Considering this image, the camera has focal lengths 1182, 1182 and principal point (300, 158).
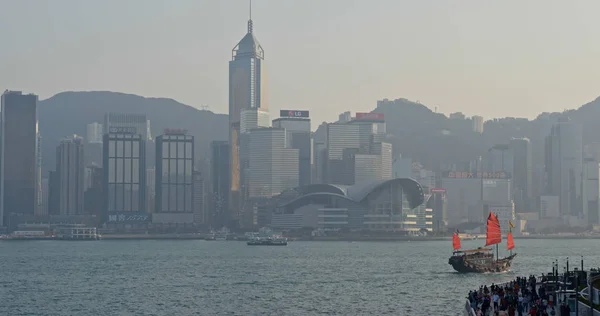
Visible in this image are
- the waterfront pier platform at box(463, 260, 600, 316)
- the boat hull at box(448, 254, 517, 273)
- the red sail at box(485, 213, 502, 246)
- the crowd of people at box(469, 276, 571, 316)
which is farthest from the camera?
the boat hull at box(448, 254, 517, 273)

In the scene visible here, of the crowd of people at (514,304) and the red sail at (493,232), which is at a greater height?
the red sail at (493,232)

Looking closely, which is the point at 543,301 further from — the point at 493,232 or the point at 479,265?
the point at 479,265

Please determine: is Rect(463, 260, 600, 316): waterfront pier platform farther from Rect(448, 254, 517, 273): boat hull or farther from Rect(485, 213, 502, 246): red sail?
Rect(448, 254, 517, 273): boat hull

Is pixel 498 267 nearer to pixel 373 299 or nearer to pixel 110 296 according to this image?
pixel 373 299

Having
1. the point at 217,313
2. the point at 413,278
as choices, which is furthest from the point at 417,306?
the point at 413,278

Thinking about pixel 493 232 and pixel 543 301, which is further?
pixel 493 232

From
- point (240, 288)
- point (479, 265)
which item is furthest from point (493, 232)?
point (240, 288)

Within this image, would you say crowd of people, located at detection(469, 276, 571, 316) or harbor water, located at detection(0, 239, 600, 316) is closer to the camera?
crowd of people, located at detection(469, 276, 571, 316)

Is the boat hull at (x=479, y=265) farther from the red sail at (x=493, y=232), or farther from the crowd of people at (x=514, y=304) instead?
the crowd of people at (x=514, y=304)

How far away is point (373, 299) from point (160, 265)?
7139 cm

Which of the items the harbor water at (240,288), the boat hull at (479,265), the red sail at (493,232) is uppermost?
the red sail at (493,232)

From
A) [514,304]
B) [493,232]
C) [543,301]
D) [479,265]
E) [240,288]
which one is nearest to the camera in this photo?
[543,301]

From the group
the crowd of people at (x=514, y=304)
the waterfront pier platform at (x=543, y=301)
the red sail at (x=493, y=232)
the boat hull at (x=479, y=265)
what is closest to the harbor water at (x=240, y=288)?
the boat hull at (x=479, y=265)

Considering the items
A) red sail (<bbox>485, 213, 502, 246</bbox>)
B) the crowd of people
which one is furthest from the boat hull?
the crowd of people
